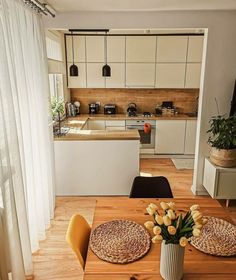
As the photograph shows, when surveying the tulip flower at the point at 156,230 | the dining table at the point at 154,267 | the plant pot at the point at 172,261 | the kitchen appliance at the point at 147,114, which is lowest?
the dining table at the point at 154,267

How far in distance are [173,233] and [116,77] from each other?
4470mm

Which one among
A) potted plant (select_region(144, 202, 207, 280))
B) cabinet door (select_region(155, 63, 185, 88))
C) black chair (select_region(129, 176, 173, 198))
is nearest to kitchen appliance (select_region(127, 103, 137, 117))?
cabinet door (select_region(155, 63, 185, 88))

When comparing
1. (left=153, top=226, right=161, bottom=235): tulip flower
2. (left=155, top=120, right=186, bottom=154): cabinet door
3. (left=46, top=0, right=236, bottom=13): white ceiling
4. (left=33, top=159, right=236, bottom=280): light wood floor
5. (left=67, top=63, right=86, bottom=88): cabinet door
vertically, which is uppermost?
(left=46, top=0, right=236, bottom=13): white ceiling

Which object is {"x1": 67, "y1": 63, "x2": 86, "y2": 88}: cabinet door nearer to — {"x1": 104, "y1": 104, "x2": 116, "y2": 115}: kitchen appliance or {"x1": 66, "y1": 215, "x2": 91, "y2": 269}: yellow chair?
{"x1": 104, "y1": 104, "x2": 116, "y2": 115}: kitchen appliance

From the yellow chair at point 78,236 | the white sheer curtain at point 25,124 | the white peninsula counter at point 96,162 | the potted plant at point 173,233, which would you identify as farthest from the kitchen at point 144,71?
the potted plant at point 173,233

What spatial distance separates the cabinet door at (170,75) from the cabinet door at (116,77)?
2.39 feet

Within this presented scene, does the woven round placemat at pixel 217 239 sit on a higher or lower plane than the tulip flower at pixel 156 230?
lower

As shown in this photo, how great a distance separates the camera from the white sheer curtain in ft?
5.77

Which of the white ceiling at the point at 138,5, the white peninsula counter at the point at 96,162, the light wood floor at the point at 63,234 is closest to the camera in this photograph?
the light wood floor at the point at 63,234

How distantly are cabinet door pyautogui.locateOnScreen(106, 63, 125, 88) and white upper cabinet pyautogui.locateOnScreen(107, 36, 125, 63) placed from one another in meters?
0.12

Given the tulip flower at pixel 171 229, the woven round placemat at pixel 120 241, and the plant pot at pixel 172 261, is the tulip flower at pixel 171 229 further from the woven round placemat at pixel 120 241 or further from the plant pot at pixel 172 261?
the woven round placemat at pixel 120 241

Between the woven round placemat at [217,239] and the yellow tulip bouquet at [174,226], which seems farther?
the woven round placemat at [217,239]

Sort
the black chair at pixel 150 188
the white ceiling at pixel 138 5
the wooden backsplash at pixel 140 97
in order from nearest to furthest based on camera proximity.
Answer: the black chair at pixel 150 188, the white ceiling at pixel 138 5, the wooden backsplash at pixel 140 97

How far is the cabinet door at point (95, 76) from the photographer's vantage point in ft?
17.1
